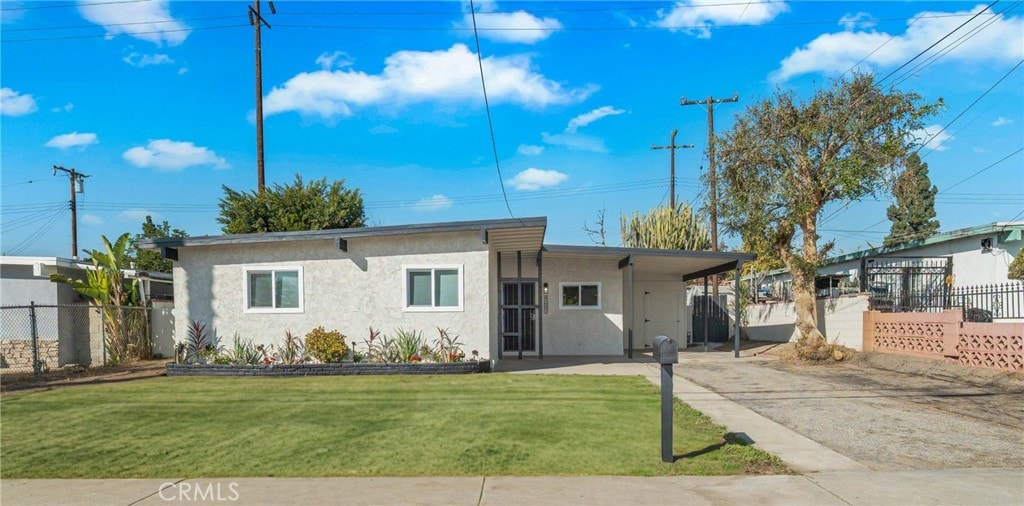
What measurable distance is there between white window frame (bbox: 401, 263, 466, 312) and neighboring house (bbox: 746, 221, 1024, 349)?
1083 cm

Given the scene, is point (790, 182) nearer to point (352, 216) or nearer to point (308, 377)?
point (308, 377)

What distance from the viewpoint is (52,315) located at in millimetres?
16156

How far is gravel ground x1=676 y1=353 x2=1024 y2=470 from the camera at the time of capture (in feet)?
22.4

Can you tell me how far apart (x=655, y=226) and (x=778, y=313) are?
862 centimetres

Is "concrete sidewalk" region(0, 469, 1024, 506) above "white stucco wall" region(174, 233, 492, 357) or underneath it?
underneath

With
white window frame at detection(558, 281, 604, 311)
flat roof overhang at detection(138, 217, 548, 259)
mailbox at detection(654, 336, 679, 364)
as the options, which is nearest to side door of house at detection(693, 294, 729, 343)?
white window frame at detection(558, 281, 604, 311)

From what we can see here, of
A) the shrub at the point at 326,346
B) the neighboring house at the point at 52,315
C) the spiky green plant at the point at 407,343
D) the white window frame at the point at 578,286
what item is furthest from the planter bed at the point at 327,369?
the white window frame at the point at 578,286

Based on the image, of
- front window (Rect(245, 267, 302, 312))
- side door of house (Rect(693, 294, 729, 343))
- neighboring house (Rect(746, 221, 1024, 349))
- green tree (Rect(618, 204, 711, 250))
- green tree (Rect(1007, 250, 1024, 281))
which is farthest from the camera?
green tree (Rect(618, 204, 711, 250))

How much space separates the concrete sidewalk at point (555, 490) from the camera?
5.29 meters

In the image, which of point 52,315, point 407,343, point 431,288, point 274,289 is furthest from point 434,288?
point 52,315

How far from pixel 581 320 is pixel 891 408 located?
→ 9965 mm

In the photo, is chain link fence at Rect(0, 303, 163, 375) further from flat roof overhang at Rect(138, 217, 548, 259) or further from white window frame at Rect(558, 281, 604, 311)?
white window frame at Rect(558, 281, 604, 311)

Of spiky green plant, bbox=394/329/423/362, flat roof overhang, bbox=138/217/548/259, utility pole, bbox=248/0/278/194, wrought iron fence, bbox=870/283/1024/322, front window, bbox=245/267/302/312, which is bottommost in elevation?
spiky green plant, bbox=394/329/423/362

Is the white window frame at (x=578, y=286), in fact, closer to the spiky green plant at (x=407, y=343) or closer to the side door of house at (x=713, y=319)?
the spiky green plant at (x=407, y=343)
